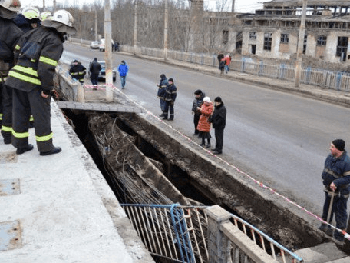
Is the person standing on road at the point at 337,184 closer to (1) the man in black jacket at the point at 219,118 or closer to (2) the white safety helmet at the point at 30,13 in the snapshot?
(1) the man in black jacket at the point at 219,118

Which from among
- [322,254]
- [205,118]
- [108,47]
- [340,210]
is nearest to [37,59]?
[322,254]

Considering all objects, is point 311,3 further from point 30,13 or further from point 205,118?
point 30,13

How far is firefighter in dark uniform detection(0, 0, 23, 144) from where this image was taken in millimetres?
6008

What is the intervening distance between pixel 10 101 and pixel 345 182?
5.54 meters

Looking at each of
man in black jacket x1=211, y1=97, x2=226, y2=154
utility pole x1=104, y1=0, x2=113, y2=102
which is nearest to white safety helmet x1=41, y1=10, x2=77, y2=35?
man in black jacket x1=211, y1=97, x2=226, y2=154

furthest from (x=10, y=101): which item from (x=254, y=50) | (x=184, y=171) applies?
(x=254, y=50)

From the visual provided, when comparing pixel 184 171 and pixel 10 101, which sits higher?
pixel 10 101

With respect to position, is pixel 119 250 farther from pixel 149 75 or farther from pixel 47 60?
pixel 149 75

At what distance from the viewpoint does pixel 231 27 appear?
5384cm

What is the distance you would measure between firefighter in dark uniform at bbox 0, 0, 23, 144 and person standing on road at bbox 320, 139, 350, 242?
5.26 meters

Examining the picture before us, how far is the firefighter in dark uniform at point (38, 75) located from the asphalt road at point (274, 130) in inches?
192

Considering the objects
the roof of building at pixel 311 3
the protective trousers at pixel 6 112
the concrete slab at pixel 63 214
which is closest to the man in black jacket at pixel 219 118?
the concrete slab at pixel 63 214

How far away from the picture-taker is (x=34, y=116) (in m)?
5.71

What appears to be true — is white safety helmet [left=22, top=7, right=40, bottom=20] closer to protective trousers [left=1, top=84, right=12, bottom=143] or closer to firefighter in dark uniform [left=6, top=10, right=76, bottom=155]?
firefighter in dark uniform [left=6, top=10, right=76, bottom=155]
